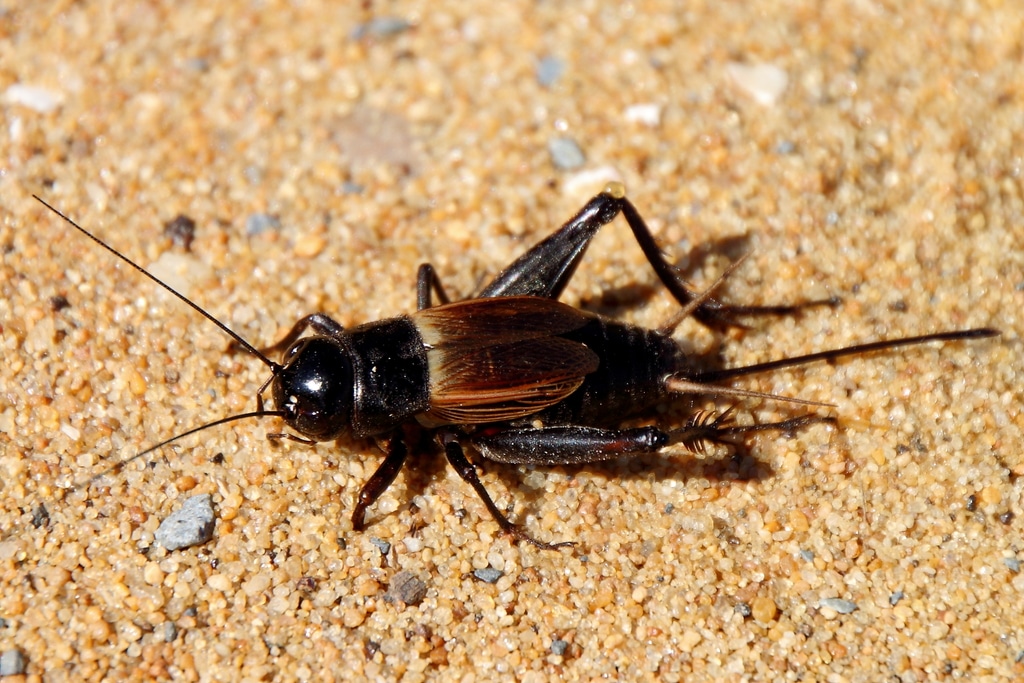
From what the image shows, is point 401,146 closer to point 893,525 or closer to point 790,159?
point 790,159

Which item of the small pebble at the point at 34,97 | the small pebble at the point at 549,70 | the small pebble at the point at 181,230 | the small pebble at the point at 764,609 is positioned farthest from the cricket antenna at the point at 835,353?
Result: the small pebble at the point at 34,97

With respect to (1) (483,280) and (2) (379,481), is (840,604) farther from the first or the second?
(1) (483,280)

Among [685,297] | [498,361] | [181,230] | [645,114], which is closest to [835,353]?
[685,297]

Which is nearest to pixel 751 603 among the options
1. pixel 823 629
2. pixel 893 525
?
pixel 823 629

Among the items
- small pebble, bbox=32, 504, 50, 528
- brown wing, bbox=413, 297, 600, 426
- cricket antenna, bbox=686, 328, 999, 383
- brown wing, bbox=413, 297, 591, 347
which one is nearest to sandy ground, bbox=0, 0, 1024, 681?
small pebble, bbox=32, 504, 50, 528

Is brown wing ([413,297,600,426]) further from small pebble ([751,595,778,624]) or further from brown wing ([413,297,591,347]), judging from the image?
small pebble ([751,595,778,624])

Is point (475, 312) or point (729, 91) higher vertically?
point (729, 91)

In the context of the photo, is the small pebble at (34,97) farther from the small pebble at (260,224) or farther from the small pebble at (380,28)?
the small pebble at (380,28)
